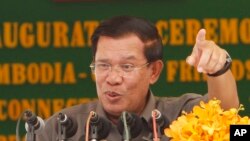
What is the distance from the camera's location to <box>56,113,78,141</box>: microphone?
10.6ft

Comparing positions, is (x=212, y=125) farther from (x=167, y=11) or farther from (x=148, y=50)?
(x=167, y=11)

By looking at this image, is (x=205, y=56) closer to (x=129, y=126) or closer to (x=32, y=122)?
(x=129, y=126)

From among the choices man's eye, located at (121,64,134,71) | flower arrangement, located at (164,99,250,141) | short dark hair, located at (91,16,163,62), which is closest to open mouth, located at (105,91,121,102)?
man's eye, located at (121,64,134,71)

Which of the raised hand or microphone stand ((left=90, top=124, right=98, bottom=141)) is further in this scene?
the raised hand

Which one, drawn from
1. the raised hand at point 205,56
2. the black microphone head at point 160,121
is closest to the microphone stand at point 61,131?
the black microphone head at point 160,121

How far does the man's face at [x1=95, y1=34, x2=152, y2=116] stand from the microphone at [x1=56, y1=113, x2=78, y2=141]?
0.63 meters

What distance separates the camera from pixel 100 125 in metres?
3.29

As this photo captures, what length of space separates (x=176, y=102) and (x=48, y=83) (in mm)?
1586

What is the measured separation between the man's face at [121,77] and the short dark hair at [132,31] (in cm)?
2

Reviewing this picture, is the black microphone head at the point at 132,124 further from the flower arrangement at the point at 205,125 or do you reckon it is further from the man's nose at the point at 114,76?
the man's nose at the point at 114,76

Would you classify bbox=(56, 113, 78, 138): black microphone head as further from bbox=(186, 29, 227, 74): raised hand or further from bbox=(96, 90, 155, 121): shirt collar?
bbox=(96, 90, 155, 121): shirt collar


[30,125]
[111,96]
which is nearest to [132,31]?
[111,96]

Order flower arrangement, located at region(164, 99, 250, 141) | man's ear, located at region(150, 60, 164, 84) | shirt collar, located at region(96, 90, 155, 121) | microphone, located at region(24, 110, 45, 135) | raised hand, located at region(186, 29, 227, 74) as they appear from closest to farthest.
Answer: flower arrangement, located at region(164, 99, 250, 141) < microphone, located at region(24, 110, 45, 135) < raised hand, located at region(186, 29, 227, 74) < shirt collar, located at region(96, 90, 155, 121) < man's ear, located at region(150, 60, 164, 84)

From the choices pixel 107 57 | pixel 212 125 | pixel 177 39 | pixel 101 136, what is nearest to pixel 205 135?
pixel 212 125
